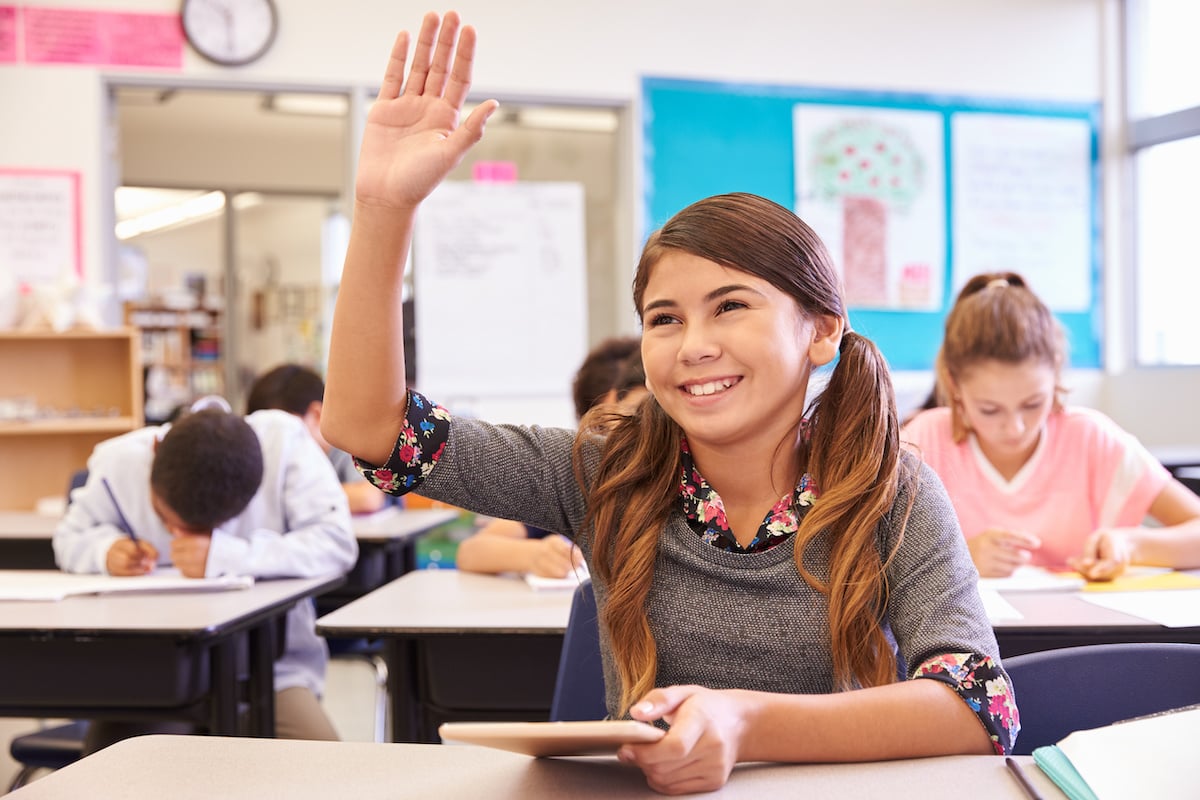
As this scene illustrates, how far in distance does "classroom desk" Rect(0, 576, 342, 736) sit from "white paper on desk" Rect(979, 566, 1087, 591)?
4.12 feet

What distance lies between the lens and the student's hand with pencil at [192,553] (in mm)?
2148

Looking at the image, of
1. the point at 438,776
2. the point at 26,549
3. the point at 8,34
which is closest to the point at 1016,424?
the point at 438,776

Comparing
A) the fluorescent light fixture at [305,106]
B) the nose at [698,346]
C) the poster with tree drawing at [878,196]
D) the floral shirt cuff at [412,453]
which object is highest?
the fluorescent light fixture at [305,106]

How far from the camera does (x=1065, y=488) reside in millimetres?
2203

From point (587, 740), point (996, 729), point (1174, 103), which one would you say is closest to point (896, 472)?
point (996, 729)

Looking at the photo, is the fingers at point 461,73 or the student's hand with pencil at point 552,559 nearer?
the fingers at point 461,73

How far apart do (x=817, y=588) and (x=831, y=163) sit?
159 inches

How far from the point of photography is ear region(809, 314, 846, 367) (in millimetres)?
1187

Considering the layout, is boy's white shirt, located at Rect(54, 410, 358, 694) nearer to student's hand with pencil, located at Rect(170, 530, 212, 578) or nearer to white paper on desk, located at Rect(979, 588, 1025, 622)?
student's hand with pencil, located at Rect(170, 530, 212, 578)

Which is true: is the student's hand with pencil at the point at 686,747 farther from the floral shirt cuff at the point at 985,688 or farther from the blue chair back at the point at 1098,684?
the blue chair back at the point at 1098,684

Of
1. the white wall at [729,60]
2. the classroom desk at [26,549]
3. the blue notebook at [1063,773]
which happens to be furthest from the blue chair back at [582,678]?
the white wall at [729,60]

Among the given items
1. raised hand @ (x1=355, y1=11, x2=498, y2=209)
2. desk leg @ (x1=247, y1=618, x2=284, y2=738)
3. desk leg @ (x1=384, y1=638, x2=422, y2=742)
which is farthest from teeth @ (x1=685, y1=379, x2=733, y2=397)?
desk leg @ (x1=247, y1=618, x2=284, y2=738)

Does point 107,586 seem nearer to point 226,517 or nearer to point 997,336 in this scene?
point 226,517

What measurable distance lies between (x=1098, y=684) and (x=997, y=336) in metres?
1.05
